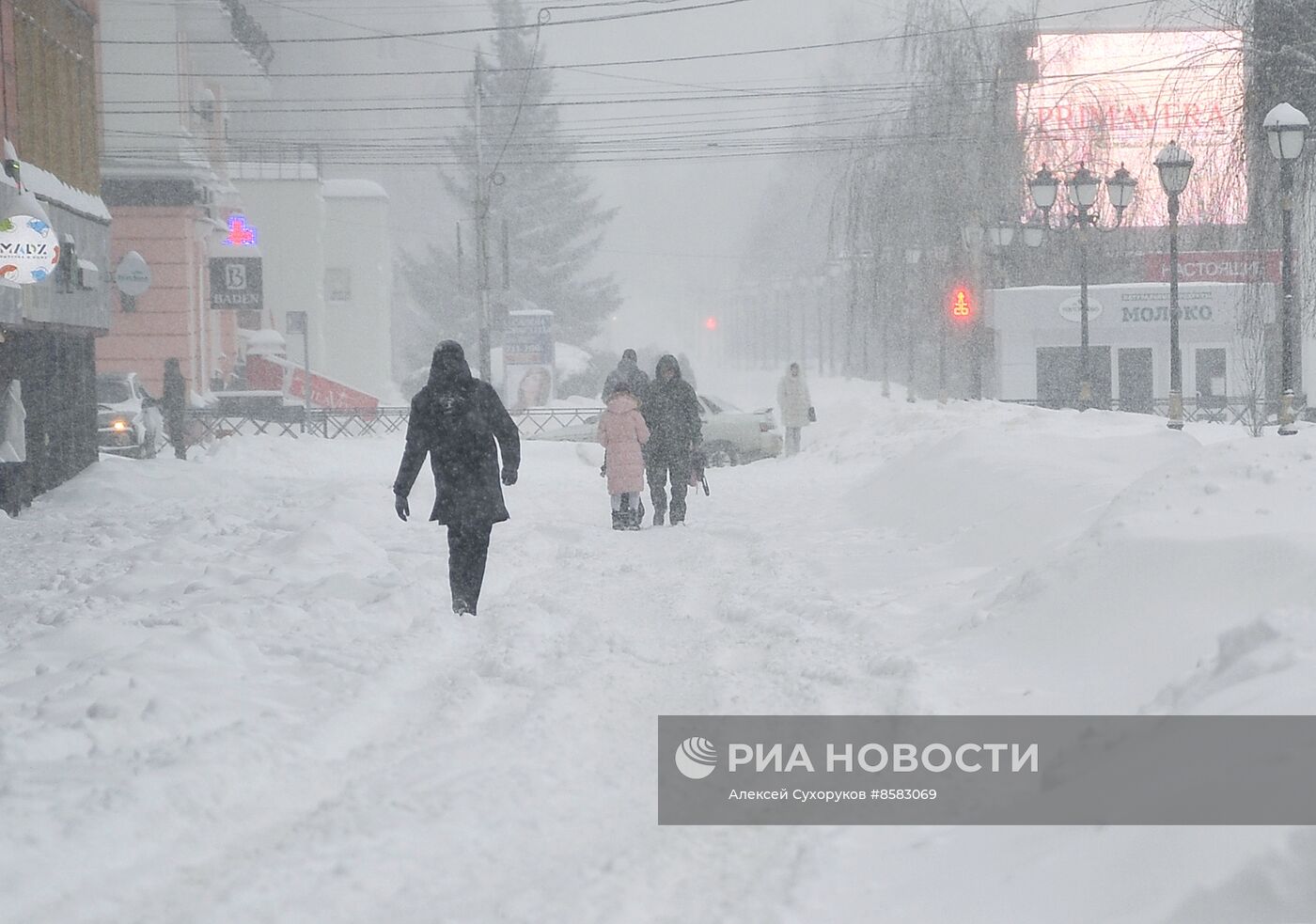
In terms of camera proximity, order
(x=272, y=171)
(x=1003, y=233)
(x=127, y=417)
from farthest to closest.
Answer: (x=272, y=171) → (x=1003, y=233) → (x=127, y=417)

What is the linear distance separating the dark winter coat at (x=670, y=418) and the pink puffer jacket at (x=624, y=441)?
12.4 inches

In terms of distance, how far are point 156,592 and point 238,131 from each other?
56.3 metres

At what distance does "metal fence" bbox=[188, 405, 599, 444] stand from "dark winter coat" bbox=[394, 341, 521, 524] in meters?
19.8

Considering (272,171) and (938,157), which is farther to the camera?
(272,171)

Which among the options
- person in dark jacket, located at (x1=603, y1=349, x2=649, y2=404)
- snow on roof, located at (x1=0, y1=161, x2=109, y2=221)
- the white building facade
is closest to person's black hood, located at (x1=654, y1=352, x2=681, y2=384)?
person in dark jacket, located at (x1=603, y1=349, x2=649, y2=404)

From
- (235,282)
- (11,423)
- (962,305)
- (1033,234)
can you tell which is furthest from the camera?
(235,282)

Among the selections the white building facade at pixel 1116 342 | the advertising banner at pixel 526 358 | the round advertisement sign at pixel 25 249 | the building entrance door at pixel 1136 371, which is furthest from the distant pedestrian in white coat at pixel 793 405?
the advertising banner at pixel 526 358

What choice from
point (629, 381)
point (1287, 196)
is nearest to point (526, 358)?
point (629, 381)

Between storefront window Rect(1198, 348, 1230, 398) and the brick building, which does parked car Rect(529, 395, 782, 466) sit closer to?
the brick building

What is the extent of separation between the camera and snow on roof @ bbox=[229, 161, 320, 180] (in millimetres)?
51750

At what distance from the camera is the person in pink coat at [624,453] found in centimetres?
1527

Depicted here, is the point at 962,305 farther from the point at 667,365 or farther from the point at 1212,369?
the point at 667,365

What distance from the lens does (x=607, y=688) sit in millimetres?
7227

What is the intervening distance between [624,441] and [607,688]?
26.9 feet
